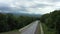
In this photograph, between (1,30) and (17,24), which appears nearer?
(1,30)

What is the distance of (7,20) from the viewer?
49875 millimetres

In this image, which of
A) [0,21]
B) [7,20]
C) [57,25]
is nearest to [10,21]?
[7,20]

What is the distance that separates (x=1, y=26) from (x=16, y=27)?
9337 mm

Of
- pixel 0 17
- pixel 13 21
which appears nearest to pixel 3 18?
pixel 0 17

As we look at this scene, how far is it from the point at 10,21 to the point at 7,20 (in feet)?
3.83

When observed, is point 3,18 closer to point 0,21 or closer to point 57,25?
point 0,21

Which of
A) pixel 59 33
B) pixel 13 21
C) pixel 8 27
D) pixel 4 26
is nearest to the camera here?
pixel 59 33

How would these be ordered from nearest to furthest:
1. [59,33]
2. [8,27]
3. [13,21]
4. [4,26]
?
1. [59,33]
2. [4,26]
3. [8,27]
4. [13,21]

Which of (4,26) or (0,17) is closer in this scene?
(4,26)

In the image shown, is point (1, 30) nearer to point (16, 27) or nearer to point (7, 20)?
point (7, 20)

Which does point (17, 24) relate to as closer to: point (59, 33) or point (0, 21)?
point (0, 21)

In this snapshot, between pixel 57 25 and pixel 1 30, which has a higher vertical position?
pixel 57 25

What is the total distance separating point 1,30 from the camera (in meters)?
44.9

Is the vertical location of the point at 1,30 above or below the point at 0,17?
below
